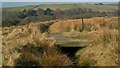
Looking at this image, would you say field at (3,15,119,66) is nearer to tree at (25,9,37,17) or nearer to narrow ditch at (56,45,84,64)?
narrow ditch at (56,45,84,64)

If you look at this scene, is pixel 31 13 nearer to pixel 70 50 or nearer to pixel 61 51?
pixel 70 50

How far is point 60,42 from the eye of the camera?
52.6 feet

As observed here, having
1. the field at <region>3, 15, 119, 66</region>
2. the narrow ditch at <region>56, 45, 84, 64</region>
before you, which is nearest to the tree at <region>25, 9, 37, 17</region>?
the field at <region>3, 15, 119, 66</region>

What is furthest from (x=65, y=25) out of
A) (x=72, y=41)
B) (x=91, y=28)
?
(x=72, y=41)

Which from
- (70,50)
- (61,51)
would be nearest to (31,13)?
(70,50)

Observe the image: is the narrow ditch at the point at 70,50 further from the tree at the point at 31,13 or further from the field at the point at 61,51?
the tree at the point at 31,13

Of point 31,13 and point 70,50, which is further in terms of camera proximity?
point 31,13

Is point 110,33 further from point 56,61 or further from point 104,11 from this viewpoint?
point 104,11

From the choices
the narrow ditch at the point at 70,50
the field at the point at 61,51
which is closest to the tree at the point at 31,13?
the field at the point at 61,51

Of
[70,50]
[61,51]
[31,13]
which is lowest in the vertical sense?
[31,13]

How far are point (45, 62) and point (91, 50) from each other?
2.24 metres

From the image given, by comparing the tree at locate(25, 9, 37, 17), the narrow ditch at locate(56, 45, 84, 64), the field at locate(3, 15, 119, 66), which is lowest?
the tree at locate(25, 9, 37, 17)

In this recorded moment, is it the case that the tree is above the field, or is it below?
below

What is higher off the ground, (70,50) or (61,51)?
(61,51)
